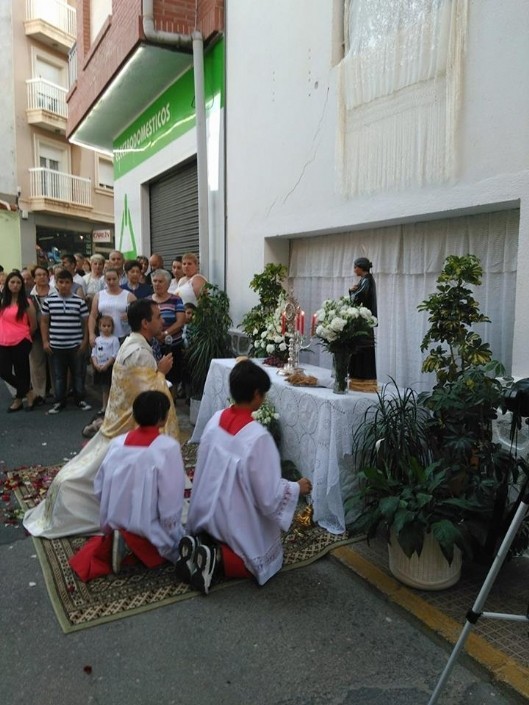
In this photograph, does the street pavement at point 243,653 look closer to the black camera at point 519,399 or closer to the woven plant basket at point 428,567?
the woven plant basket at point 428,567

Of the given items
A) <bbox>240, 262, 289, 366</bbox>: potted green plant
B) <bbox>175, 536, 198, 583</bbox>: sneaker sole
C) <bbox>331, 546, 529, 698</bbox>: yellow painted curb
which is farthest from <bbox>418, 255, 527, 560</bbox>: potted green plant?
<bbox>240, 262, 289, 366</bbox>: potted green plant

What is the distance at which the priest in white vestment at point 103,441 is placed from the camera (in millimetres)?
3920

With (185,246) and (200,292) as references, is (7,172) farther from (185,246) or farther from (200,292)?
(200,292)

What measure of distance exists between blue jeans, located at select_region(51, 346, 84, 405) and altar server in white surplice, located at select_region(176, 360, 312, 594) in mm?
4461

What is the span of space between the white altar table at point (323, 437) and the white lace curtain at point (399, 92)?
1955 mm

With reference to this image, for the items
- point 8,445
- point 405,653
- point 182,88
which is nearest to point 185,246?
point 182,88

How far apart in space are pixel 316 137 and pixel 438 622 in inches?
187

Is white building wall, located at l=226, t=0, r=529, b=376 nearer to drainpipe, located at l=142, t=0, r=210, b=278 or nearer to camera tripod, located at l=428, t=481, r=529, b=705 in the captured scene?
drainpipe, located at l=142, t=0, r=210, b=278

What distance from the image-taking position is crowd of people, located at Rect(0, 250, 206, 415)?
6699 millimetres

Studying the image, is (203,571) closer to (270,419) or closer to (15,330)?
(270,419)

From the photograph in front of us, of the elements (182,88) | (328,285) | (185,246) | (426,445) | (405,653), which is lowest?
(405,653)

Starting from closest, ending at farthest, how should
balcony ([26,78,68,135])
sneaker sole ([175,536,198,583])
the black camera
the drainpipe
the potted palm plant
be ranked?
the black camera < the potted palm plant < sneaker sole ([175,536,198,583]) < the drainpipe < balcony ([26,78,68,135])

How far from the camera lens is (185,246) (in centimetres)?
980

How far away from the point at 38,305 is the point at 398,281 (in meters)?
4.95
